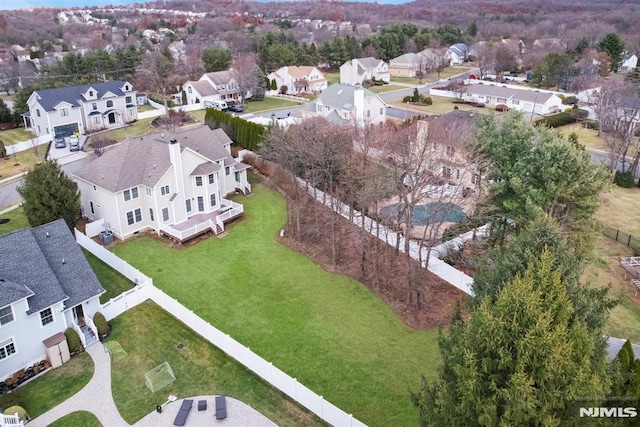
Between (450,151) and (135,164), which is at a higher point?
(450,151)

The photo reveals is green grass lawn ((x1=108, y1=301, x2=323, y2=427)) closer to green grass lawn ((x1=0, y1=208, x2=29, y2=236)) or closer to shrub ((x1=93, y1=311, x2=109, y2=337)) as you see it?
shrub ((x1=93, y1=311, x2=109, y2=337))

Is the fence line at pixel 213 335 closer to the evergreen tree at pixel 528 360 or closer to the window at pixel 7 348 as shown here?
the window at pixel 7 348

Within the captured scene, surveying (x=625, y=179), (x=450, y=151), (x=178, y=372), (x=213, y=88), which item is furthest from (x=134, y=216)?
(x=213, y=88)

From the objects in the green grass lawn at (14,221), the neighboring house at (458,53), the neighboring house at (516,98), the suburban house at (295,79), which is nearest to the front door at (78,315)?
the green grass lawn at (14,221)

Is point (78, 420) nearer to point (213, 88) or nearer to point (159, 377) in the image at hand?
point (159, 377)

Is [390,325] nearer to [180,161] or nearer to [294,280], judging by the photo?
[294,280]

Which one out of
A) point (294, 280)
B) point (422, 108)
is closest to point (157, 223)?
point (294, 280)

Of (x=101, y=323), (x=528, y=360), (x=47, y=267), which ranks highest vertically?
(x=528, y=360)
